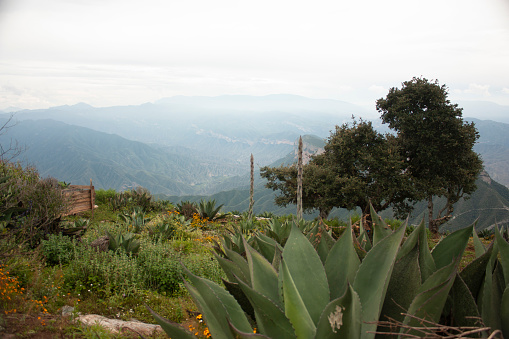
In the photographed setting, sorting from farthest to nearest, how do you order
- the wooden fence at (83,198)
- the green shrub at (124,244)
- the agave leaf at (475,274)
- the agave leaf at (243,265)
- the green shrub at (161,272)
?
A: the wooden fence at (83,198)
the green shrub at (124,244)
the green shrub at (161,272)
the agave leaf at (243,265)
the agave leaf at (475,274)

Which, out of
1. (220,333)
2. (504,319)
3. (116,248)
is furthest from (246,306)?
(116,248)

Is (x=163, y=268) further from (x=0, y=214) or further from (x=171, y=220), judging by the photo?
(x=171, y=220)

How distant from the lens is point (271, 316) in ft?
3.36

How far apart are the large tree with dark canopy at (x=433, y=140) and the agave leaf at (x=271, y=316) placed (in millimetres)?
18196

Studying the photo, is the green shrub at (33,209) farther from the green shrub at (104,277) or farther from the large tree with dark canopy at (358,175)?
the large tree with dark canopy at (358,175)

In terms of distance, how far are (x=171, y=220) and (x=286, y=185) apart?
11.5 meters

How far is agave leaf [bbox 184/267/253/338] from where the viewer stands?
1.11 m

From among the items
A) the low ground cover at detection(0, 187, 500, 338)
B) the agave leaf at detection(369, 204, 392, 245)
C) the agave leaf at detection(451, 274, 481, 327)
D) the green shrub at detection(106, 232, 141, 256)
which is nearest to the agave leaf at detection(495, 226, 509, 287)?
the agave leaf at detection(451, 274, 481, 327)

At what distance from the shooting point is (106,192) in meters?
16.0

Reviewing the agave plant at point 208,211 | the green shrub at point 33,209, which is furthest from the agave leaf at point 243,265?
the agave plant at point 208,211

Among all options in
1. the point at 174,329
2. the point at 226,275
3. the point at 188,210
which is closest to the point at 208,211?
the point at 188,210

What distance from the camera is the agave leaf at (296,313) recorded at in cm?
100

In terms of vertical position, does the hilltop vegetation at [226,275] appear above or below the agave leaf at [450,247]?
below

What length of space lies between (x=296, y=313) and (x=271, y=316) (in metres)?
0.08
